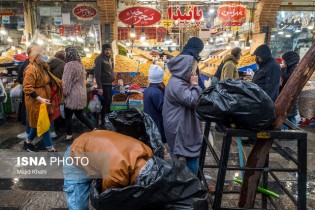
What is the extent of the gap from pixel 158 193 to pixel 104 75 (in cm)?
534

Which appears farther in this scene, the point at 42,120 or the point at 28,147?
the point at 28,147

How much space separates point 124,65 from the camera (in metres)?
8.27

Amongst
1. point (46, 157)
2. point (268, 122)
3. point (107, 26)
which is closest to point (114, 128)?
point (268, 122)

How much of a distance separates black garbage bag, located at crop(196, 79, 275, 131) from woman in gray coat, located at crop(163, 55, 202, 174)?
818mm

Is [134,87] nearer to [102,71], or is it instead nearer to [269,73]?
[102,71]

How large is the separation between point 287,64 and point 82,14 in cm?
771

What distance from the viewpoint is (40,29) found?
11.3 metres

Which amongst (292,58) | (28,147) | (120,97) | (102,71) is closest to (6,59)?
(102,71)

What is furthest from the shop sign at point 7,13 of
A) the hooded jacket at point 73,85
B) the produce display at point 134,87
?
the hooded jacket at point 73,85

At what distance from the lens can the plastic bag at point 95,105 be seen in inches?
258

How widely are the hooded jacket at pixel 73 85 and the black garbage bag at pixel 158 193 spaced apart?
12.1 feet

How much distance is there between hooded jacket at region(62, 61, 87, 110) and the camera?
203 inches

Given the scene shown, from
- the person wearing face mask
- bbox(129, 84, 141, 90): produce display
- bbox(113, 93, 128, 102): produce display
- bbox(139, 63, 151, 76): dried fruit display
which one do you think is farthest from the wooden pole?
bbox(139, 63, 151, 76): dried fruit display

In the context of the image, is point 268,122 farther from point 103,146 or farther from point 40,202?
point 40,202
